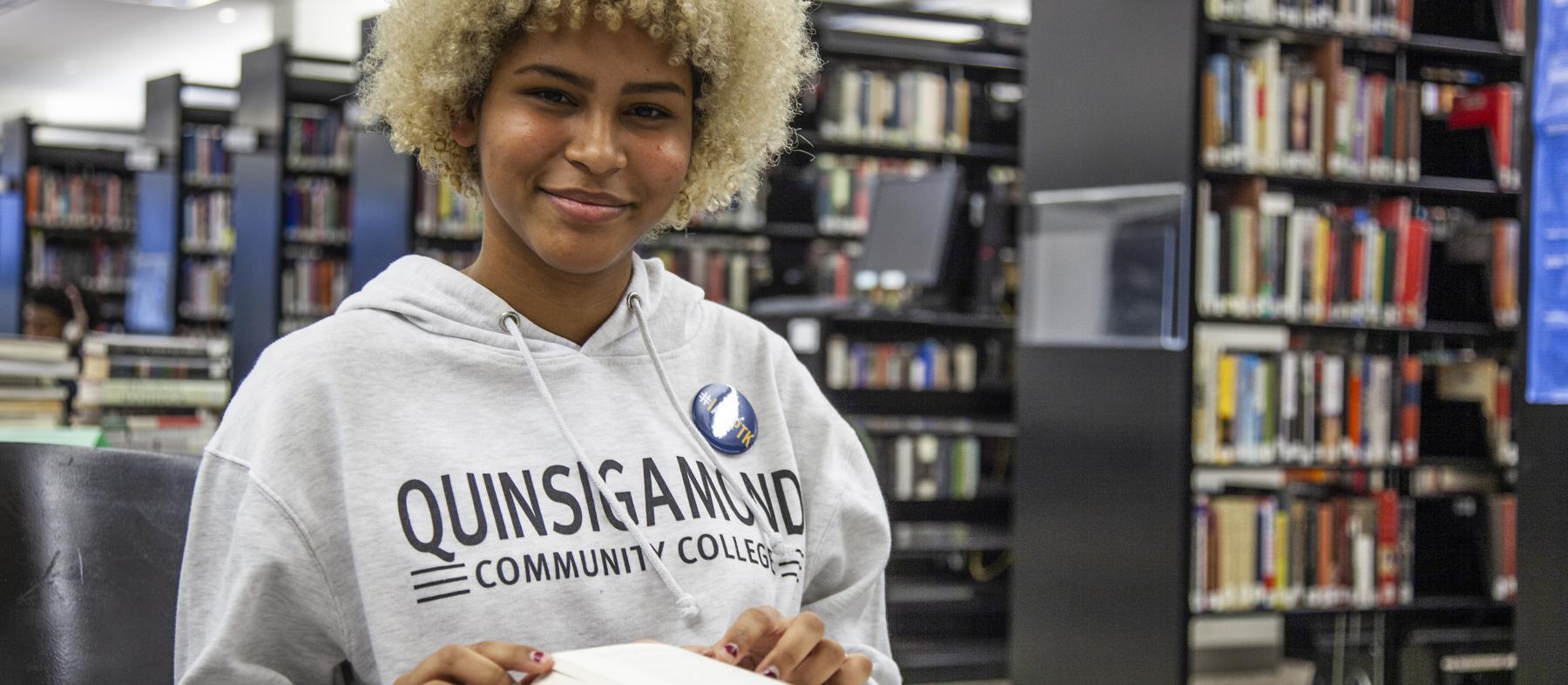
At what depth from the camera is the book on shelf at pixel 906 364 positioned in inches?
207

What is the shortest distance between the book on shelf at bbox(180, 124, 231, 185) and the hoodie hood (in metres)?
8.77

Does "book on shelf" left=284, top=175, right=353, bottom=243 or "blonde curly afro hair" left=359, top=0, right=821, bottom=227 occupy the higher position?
"book on shelf" left=284, top=175, right=353, bottom=243

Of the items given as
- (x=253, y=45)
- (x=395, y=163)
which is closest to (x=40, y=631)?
(x=395, y=163)

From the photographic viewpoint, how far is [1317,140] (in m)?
4.06

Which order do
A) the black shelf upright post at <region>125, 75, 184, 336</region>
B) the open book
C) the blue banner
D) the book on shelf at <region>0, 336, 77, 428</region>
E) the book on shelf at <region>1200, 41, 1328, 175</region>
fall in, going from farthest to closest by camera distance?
the black shelf upright post at <region>125, 75, 184, 336</region>, the book on shelf at <region>1200, 41, 1328, 175</region>, the book on shelf at <region>0, 336, 77, 428</region>, the blue banner, the open book

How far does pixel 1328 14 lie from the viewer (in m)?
4.11

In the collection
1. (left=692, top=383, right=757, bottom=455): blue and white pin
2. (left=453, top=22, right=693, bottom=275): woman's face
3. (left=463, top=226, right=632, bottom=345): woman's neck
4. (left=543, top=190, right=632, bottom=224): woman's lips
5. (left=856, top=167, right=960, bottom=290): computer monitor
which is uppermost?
(left=856, top=167, right=960, bottom=290): computer monitor

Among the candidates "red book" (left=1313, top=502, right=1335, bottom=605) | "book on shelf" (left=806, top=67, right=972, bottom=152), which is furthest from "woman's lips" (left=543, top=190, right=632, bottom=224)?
"book on shelf" (left=806, top=67, right=972, bottom=152)

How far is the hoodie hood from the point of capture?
115 cm

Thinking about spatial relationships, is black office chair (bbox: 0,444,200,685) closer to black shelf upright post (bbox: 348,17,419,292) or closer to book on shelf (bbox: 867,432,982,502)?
book on shelf (bbox: 867,432,982,502)

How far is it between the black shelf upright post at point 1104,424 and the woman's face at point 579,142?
9.06 feet

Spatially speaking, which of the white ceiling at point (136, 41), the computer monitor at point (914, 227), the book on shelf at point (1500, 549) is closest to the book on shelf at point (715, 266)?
the computer monitor at point (914, 227)

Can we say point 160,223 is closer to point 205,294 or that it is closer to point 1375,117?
point 205,294

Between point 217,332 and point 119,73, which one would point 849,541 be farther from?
point 119,73
